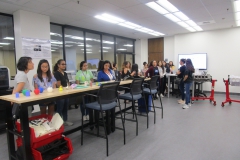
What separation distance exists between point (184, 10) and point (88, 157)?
436 centimetres

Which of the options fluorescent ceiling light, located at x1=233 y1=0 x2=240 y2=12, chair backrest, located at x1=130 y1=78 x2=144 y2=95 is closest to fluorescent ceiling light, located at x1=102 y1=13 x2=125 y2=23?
chair backrest, located at x1=130 y1=78 x2=144 y2=95

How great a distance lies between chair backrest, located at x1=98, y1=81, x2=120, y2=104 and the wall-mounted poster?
308 centimetres

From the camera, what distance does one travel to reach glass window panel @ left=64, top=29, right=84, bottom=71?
5938 millimetres

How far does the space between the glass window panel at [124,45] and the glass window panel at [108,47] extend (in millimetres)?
483

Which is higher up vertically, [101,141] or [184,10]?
[184,10]

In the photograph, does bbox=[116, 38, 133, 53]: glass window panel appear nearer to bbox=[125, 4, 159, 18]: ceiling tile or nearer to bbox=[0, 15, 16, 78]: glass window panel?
bbox=[125, 4, 159, 18]: ceiling tile

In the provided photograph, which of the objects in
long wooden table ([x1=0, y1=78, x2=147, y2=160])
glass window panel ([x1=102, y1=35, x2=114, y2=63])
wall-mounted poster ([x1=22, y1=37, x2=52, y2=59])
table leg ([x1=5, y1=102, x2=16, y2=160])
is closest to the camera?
long wooden table ([x1=0, y1=78, x2=147, y2=160])

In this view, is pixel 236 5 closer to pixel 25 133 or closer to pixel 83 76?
pixel 83 76

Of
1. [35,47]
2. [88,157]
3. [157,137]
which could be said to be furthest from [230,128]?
[35,47]

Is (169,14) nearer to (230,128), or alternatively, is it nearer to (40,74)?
(230,128)

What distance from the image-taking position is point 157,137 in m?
2.84

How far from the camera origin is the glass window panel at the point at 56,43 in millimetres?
5527

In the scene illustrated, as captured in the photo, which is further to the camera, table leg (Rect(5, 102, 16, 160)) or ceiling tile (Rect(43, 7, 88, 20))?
ceiling tile (Rect(43, 7, 88, 20))

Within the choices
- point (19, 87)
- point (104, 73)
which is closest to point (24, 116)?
point (19, 87)
